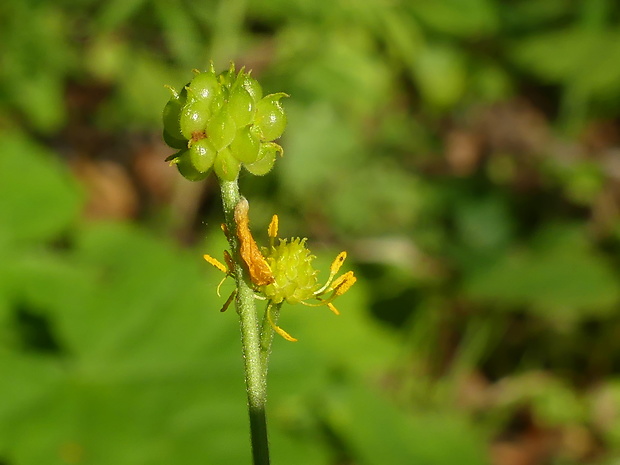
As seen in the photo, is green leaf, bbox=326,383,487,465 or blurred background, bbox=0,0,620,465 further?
green leaf, bbox=326,383,487,465

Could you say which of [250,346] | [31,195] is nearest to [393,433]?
[31,195]

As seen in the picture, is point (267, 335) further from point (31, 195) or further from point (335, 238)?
point (335, 238)

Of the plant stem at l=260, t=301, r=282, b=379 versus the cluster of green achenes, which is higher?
the cluster of green achenes

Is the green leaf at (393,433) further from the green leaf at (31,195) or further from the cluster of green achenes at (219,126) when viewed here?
the cluster of green achenes at (219,126)

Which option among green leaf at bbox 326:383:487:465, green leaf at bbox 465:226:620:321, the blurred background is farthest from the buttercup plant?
green leaf at bbox 465:226:620:321

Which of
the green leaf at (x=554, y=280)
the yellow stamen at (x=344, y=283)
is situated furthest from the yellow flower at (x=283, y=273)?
the green leaf at (x=554, y=280)

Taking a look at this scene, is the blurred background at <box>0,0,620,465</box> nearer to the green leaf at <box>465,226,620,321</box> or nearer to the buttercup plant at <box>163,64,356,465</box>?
the green leaf at <box>465,226,620,321</box>

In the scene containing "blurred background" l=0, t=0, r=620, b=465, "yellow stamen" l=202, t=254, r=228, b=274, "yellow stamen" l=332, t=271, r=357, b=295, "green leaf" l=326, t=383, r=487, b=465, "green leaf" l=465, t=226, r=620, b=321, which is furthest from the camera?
"green leaf" l=465, t=226, r=620, b=321
